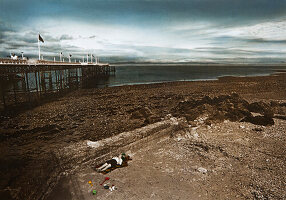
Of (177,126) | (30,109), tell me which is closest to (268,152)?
(177,126)

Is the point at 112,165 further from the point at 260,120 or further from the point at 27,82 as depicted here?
the point at 27,82

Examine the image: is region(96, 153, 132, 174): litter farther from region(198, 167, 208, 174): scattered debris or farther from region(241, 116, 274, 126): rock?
region(241, 116, 274, 126): rock

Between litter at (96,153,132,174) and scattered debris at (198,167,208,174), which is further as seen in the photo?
litter at (96,153,132,174)

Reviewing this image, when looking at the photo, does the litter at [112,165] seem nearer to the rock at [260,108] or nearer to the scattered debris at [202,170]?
the scattered debris at [202,170]

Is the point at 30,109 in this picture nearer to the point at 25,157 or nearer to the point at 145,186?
the point at 25,157

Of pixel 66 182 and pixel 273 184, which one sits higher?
pixel 273 184

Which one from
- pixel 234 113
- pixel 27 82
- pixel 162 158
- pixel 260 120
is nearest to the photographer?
pixel 162 158

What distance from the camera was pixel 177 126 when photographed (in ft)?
35.1

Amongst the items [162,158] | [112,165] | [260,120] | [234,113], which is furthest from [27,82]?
[260,120]

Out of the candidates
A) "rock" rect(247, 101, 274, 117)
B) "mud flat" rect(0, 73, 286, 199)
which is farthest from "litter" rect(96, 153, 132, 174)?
"rock" rect(247, 101, 274, 117)

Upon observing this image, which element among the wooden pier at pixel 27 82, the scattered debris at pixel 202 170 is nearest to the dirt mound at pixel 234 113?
the scattered debris at pixel 202 170

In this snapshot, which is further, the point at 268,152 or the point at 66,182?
the point at 268,152

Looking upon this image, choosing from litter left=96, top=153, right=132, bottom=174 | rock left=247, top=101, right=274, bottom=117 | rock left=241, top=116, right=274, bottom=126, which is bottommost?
litter left=96, top=153, right=132, bottom=174

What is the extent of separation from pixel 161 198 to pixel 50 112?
45.2 feet
